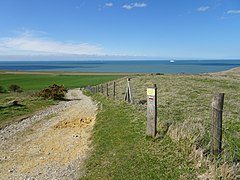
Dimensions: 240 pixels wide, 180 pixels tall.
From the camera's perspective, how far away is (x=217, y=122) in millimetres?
6711

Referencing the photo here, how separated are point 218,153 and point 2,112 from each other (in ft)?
65.5

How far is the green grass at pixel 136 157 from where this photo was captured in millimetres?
6692

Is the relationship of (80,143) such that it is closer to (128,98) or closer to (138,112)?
(138,112)

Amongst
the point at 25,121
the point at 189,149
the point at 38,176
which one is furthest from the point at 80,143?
the point at 25,121

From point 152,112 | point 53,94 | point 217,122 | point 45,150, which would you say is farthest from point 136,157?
point 53,94

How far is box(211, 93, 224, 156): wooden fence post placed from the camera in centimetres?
659

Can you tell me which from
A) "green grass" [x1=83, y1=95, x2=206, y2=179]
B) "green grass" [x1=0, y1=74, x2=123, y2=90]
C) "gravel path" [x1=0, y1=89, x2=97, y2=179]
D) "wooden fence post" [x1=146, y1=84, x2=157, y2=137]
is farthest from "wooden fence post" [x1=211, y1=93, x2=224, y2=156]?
"green grass" [x1=0, y1=74, x2=123, y2=90]

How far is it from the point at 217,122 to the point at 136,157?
250cm

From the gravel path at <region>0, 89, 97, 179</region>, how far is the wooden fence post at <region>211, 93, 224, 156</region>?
367 cm

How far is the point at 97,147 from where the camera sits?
9.63 m

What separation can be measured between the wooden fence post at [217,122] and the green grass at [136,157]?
2.53 feet

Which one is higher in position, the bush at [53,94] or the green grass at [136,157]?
the green grass at [136,157]

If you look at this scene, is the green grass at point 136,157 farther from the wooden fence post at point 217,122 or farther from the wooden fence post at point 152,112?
the wooden fence post at point 217,122

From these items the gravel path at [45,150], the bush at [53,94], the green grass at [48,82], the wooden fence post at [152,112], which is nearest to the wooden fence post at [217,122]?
the wooden fence post at [152,112]
